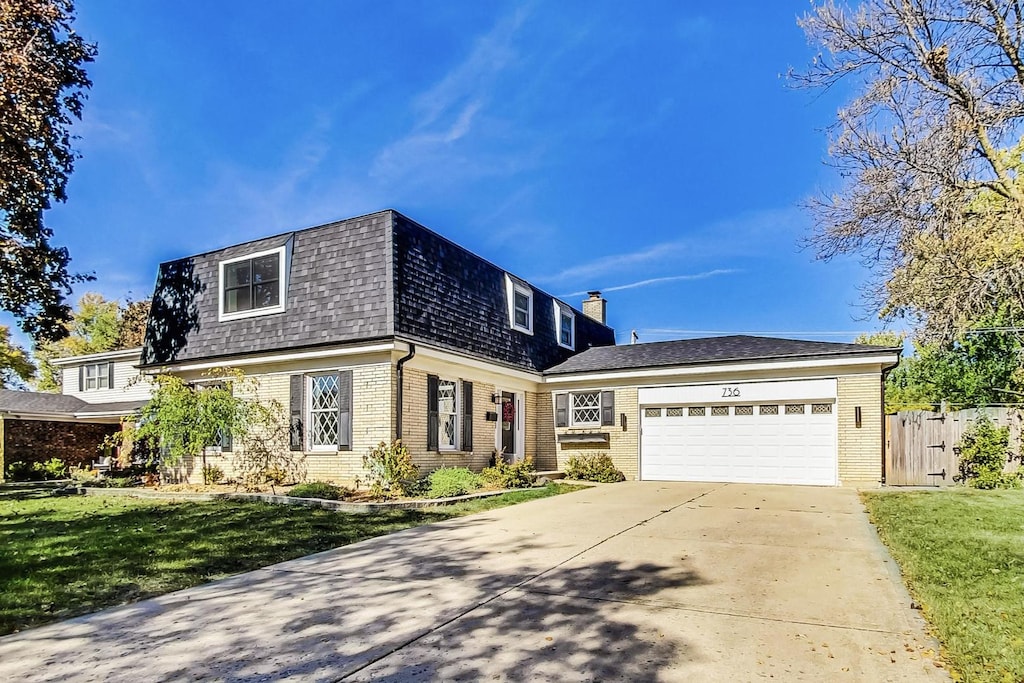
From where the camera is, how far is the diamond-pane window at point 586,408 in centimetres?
1748

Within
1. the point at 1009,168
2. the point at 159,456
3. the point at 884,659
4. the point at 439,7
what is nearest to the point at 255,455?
the point at 159,456

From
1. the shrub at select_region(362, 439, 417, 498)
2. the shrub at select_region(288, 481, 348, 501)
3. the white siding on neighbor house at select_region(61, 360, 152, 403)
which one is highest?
the white siding on neighbor house at select_region(61, 360, 152, 403)

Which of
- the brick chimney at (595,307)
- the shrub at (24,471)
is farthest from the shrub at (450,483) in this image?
the shrub at (24,471)

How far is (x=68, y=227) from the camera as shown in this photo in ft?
60.5

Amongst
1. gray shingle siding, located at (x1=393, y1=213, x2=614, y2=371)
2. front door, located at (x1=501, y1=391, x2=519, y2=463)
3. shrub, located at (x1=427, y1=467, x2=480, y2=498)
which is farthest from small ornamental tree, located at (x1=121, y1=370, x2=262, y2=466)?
front door, located at (x1=501, y1=391, x2=519, y2=463)

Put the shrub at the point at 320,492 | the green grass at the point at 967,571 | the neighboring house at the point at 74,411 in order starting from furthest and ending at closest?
the neighboring house at the point at 74,411 → the shrub at the point at 320,492 → the green grass at the point at 967,571

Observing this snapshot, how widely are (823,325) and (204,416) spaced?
31.8m

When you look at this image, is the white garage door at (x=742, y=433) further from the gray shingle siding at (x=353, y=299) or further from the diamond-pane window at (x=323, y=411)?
the diamond-pane window at (x=323, y=411)

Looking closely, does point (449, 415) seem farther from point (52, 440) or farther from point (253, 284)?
point (52, 440)

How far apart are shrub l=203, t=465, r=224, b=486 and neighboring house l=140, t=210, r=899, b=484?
0.67 meters

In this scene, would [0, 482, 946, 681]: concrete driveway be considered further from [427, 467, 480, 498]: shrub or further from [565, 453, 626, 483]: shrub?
[565, 453, 626, 483]: shrub

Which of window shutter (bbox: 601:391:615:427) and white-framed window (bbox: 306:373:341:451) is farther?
window shutter (bbox: 601:391:615:427)

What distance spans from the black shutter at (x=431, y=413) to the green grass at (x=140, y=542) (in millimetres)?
2233

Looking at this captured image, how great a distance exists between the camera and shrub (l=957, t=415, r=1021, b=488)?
13.6 meters
